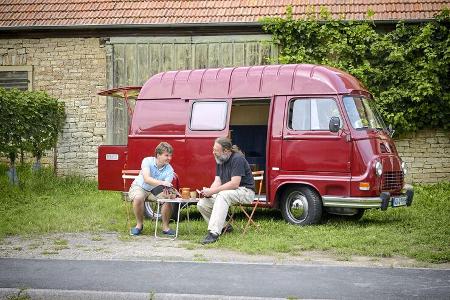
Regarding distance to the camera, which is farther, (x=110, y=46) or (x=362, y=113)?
(x=110, y=46)

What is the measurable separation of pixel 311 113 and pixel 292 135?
1.46 ft

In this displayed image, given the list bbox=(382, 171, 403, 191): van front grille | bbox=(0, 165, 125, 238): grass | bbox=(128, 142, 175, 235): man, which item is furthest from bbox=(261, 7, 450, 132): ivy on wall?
bbox=(128, 142, 175, 235): man

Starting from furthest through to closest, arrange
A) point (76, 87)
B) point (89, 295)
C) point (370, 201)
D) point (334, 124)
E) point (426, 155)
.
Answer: point (76, 87) → point (426, 155) → point (334, 124) → point (370, 201) → point (89, 295)

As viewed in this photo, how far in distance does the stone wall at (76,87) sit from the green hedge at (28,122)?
1.27ft

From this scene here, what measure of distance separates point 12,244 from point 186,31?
8940 millimetres

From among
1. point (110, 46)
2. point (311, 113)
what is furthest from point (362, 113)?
point (110, 46)

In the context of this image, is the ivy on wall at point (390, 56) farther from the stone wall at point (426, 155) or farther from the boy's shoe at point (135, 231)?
the boy's shoe at point (135, 231)

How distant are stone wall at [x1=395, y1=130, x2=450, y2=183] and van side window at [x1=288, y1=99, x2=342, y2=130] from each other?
570 centimetres

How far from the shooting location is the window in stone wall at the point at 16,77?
18.9 metres

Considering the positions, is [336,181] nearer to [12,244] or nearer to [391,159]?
[391,159]

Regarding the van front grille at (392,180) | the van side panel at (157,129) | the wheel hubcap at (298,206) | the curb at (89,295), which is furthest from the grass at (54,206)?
the curb at (89,295)

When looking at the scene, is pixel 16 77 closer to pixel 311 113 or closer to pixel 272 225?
pixel 311 113

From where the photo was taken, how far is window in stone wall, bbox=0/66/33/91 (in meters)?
18.9

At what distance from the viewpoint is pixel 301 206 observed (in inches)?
476
